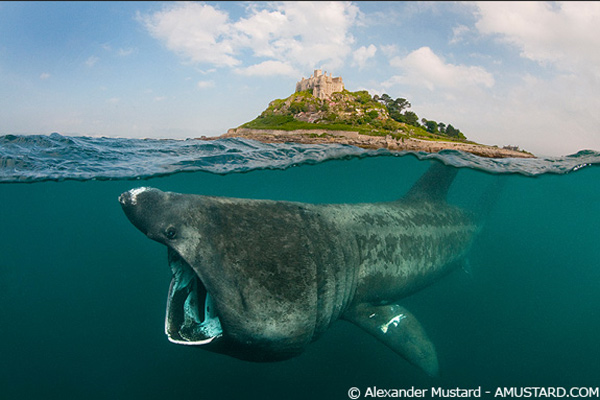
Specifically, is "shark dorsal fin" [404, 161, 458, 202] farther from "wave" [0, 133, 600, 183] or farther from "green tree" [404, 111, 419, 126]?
"green tree" [404, 111, 419, 126]

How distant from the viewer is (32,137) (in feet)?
31.9

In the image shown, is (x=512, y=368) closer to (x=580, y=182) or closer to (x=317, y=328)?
(x=317, y=328)

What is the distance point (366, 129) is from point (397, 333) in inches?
538

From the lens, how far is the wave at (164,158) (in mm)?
9531

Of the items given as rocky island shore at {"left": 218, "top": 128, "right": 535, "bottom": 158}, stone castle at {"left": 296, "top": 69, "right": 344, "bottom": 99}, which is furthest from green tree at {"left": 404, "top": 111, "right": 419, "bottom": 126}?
stone castle at {"left": 296, "top": 69, "right": 344, "bottom": 99}

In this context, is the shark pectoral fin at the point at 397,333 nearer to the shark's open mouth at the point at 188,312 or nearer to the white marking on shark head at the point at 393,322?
the white marking on shark head at the point at 393,322

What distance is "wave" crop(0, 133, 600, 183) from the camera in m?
9.53

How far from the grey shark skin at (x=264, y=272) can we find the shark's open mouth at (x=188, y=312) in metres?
0.01

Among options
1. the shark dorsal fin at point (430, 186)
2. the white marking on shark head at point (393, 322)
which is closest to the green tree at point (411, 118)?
the shark dorsal fin at point (430, 186)

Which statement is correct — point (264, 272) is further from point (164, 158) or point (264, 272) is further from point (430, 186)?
point (164, 158)

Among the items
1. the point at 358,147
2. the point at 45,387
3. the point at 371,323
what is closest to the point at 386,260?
the point at 371,323

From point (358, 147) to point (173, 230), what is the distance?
9657 millimetres

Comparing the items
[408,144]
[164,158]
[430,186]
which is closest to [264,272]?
[430,186]

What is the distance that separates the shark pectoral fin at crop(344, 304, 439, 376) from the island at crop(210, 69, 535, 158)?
7.57 metres
